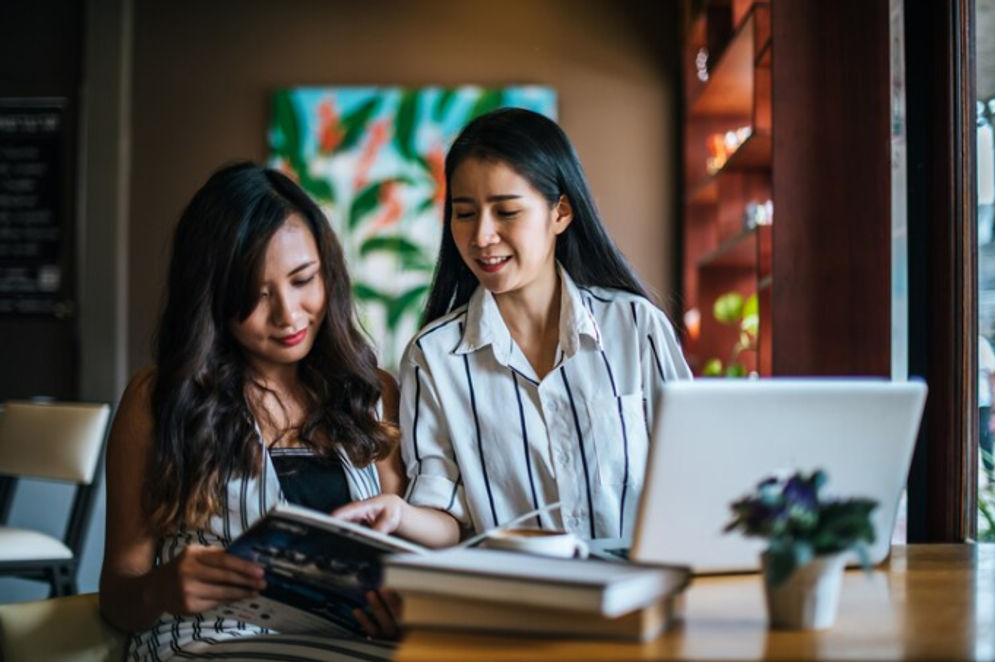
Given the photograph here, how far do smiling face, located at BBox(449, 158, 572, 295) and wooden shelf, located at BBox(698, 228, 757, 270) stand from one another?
71.3 inches

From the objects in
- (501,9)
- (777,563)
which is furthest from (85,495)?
(777,563)

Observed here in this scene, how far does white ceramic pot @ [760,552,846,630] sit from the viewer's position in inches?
42.0

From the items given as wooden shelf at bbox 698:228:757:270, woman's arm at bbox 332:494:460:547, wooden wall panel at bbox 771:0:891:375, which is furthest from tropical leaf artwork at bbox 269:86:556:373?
woman's arm at bbox 332:494:460:547

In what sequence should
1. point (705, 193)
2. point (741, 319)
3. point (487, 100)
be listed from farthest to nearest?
1. point (487, 100)
2. point (705, 193)
3. point (741, 319)

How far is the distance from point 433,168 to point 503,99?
1.43 feet

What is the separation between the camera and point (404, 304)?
17.6ft

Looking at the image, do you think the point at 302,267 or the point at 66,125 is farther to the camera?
the point at 66,125

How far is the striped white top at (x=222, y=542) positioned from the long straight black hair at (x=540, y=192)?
0.36 m

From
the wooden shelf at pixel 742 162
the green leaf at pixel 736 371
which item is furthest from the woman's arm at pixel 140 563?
the green leaf at pixel 736 371

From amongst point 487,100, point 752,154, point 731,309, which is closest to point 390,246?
point 487,100

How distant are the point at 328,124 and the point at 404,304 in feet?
2.86

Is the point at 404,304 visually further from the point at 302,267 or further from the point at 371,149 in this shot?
the point at 302,267

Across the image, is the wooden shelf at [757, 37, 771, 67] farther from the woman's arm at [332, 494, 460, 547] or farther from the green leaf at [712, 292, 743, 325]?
the woman's arm at [332, 494, 460, 547]

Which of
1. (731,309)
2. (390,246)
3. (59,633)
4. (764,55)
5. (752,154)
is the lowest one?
(59,633)
